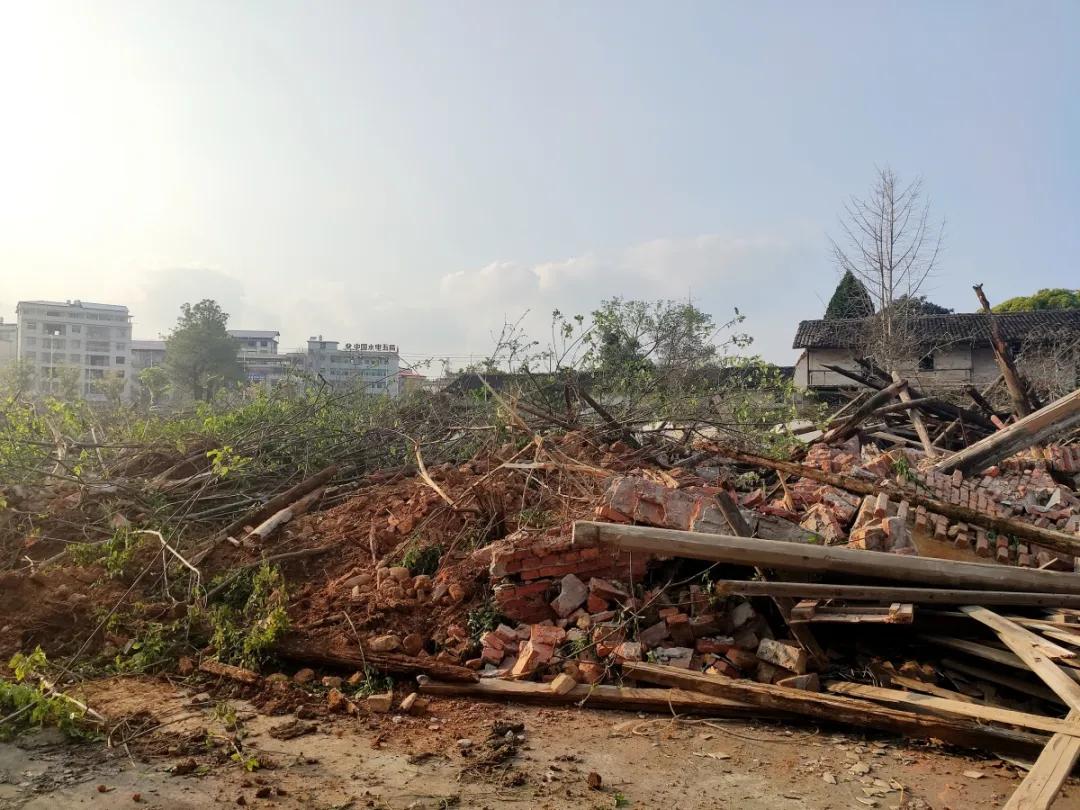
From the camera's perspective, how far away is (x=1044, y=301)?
102 ft

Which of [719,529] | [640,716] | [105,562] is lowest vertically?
[640,716]

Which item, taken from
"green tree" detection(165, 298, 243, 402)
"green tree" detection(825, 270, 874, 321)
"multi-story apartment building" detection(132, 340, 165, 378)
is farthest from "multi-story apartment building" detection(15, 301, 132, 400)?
"green tree" detection(825, 270, 874, 321)

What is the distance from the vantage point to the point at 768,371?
31.7 feet

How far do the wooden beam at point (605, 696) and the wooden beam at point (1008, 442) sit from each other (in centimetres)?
465

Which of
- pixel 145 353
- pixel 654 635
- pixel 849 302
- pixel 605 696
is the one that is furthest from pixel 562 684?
pixel 145 353

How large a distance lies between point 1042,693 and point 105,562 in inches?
252

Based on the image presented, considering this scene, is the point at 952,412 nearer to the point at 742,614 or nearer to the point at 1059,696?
the point at 742,614

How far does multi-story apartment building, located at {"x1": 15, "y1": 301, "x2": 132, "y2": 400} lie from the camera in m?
57.7

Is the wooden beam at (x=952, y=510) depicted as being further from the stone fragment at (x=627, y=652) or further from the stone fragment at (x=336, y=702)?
the stone fragment at (x=336, y=702)

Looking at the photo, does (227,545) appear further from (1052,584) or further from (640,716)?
(1052,584)

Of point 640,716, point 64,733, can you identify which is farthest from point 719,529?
point 64,733

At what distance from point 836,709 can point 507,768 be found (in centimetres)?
179

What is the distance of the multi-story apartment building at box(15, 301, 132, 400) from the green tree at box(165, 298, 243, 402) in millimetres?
24670

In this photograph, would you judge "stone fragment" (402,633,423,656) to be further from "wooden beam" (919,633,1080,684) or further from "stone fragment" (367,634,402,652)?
"wooden beam" (919,633,1080,684)
